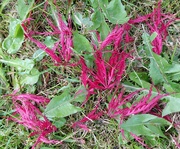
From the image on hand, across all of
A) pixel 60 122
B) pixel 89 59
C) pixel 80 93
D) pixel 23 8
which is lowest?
pixel 60 122

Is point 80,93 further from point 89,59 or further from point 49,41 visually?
point 49,41

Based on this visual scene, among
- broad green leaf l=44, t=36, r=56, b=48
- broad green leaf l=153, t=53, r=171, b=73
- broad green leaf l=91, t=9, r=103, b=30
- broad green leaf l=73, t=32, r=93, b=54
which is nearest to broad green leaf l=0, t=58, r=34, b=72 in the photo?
broad green leaf l=44, t=36, r=56, b=48

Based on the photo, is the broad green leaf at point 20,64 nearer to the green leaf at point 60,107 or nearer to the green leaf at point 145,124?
the green leaf at point 60,107

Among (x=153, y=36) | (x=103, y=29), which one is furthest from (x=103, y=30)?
(x=153, y=36)

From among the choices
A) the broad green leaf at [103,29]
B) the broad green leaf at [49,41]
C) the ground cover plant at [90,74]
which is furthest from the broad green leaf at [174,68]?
the broad green leaf at [49,41]

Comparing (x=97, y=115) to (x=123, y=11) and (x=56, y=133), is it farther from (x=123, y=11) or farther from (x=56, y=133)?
(x=123, y=11)

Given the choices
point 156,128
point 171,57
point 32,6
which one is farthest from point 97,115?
point 32,6

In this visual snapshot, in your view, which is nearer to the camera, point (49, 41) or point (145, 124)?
point (145, 124)
